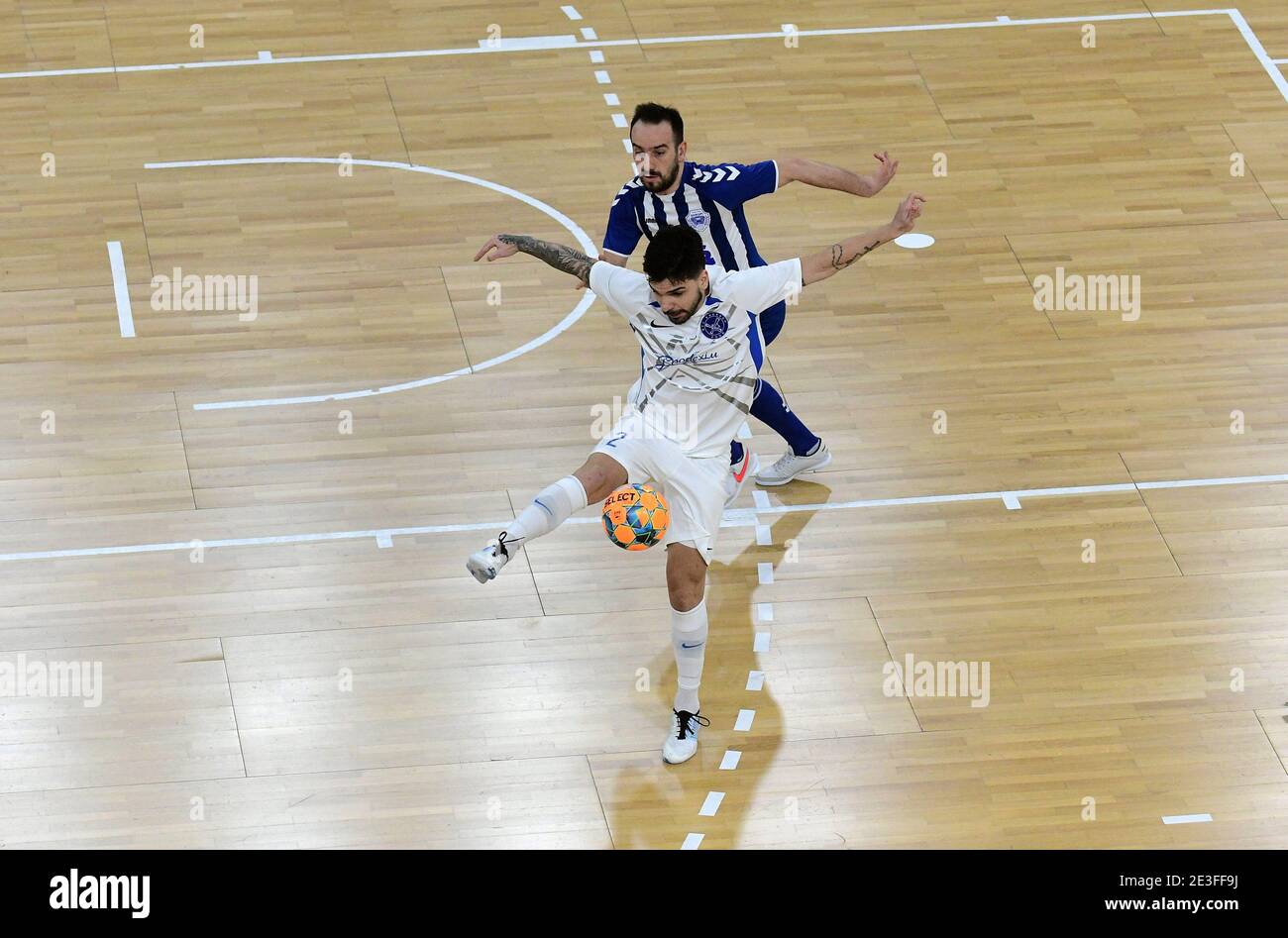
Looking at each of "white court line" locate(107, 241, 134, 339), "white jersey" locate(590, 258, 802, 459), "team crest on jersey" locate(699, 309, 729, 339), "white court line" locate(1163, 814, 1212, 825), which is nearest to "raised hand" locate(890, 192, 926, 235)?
"white jersey" locate(590, 258, 802, 459)

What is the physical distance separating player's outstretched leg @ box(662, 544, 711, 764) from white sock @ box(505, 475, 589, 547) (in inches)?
19.6

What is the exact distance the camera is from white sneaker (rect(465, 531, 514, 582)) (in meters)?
8.17

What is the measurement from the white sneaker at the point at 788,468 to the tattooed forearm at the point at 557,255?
1911 mm

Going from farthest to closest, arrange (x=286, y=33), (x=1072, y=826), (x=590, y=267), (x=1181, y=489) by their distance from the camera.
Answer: (x=286, y=33)
(x=1181, y=489)
(x=590, y=267)
(x=1072, y=826)

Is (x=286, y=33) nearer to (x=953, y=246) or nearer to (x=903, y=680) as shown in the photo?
(x=953, y=246)

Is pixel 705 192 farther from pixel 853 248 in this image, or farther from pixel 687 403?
pixel 687 403

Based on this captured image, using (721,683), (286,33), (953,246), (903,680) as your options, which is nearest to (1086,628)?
(903,680)

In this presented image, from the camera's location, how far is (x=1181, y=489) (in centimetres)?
1054

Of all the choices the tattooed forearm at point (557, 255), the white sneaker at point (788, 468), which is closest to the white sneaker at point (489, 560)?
the tattooed forearm at point (557, 255)

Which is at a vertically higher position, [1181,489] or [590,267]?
[590,267]

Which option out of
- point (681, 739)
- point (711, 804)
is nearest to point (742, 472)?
point (681, 739)

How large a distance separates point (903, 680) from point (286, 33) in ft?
26.5

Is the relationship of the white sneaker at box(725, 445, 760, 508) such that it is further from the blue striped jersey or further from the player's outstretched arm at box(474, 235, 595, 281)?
the player's outstretched arm at box(474, 235, 595, 281)

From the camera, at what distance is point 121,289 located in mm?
11930
